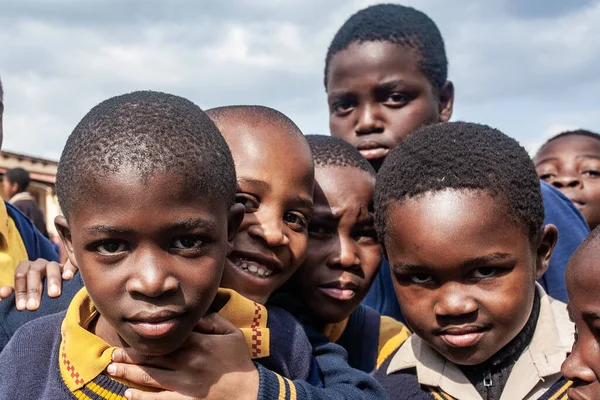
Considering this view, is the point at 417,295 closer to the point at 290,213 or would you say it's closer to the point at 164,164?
the point at 290,213

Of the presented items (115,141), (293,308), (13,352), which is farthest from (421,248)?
(13,352)

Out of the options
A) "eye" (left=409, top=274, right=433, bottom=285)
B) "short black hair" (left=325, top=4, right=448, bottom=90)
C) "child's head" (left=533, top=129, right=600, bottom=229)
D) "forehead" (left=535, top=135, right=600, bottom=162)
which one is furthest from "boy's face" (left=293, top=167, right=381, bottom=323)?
"forehead" (left=535, top=135, right=600, bottom=162)

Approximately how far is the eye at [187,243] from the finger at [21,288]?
0.81m

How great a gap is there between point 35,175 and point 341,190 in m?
12.3

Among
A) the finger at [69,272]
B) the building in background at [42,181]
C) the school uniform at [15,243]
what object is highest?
the finger at [69,272]

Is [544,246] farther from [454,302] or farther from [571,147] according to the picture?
[571,147]

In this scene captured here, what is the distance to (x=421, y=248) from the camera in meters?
2.14

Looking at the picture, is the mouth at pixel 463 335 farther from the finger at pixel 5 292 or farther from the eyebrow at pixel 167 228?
the finger at pixel 5 292

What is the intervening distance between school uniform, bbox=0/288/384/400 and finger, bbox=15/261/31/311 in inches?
9.5

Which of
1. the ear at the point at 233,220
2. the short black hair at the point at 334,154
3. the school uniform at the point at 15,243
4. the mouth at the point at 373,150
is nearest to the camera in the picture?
the ear at the point at 233,220

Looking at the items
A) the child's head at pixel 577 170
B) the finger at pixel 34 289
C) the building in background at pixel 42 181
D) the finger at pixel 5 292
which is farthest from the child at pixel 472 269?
the building in background at pixel 42 181

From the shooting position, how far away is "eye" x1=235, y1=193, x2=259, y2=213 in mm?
2125

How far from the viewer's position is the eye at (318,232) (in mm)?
2516

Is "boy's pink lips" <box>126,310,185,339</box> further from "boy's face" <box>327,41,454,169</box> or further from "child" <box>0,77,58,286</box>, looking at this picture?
Answer: "boy's face" <box>327,41,454,169</box>
